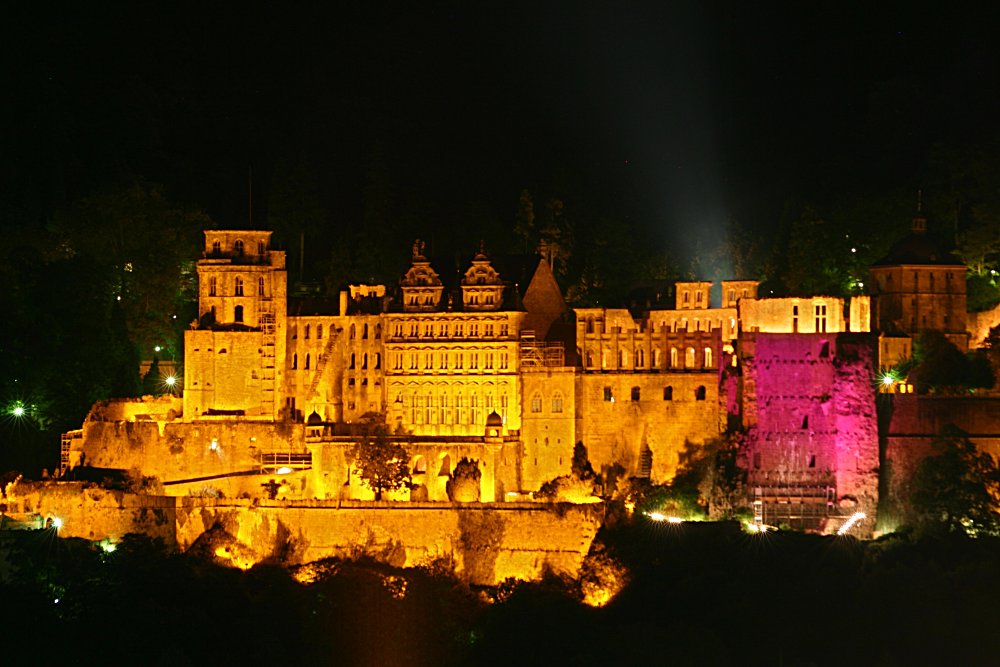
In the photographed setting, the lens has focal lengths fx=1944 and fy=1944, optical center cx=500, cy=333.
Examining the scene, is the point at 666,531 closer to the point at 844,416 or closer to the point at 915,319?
the point at 844,416

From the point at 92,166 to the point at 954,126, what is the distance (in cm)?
4113

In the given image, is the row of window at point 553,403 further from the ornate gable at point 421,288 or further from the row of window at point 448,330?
the ornate gable at point 421,288

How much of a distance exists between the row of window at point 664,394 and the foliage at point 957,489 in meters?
8.02

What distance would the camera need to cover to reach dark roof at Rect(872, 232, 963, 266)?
72812 millimetres

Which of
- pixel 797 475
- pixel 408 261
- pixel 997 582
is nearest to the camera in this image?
pixel 997 582

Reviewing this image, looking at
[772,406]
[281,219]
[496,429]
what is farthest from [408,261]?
[772,406]

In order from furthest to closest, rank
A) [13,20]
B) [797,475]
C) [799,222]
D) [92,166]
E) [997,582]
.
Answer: [13,20]
[92,166]
[799,222]
[797,475]
[997,582]

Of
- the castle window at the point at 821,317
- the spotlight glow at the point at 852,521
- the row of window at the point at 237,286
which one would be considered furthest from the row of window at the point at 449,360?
the spotlight glow at the point at 852,521

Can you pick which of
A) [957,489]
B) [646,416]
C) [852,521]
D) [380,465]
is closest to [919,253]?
[957,489]

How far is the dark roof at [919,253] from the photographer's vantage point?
239 ft

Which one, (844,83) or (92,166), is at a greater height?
(844,83)

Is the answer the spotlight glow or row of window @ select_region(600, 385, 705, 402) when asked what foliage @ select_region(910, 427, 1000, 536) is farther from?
row of window @ select_region(600, 385, 705, 402)

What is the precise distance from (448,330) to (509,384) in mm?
3205

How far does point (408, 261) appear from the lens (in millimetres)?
84250
